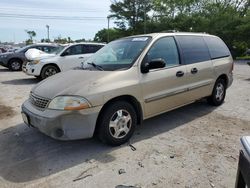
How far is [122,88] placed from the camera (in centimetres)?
387

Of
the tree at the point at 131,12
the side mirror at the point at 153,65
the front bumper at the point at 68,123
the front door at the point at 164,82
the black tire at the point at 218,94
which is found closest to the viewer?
the front bumper at the point at 68,123

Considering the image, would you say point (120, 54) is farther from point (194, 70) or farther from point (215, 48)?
point (215, 48)

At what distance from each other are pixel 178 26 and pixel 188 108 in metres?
25.9

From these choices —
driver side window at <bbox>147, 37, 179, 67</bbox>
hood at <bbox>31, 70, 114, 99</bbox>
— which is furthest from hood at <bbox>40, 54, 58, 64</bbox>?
driver side window at <bbox>147, 37, 179, 67</bbox>

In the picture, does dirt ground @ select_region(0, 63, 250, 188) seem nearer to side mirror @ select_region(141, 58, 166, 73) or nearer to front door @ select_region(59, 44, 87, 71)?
side mirror @ select_region(141, 58, 166, 73)

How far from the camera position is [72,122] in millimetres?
3531

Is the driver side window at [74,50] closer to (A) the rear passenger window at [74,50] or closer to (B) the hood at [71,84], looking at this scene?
(A) the rear passenger window at [74,50]

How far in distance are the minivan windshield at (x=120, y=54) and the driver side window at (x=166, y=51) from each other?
177mm

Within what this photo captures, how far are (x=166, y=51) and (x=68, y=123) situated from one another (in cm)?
226

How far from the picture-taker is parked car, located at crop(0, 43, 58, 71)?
13867mm

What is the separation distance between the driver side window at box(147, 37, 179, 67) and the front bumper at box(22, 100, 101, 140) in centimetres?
148

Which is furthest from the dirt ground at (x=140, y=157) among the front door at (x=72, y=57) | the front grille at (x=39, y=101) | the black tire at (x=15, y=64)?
the black tire at (x=15, y=64)

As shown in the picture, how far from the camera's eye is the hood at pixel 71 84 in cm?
364

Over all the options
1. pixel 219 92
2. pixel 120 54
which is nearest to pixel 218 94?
pixel 219 92
